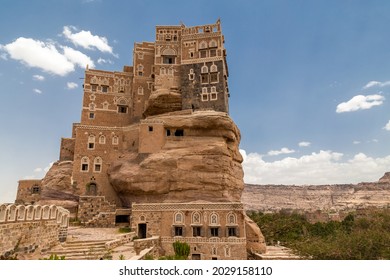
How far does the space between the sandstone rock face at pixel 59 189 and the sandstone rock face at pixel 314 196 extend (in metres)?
144

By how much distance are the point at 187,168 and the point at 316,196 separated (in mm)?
170289

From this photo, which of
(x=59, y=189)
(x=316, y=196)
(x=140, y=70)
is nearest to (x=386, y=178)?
(x=316, y=196)

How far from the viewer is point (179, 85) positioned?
49.5 meters

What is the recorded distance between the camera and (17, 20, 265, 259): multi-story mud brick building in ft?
111

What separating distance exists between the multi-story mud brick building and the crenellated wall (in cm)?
1243

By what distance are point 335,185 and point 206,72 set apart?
564ft

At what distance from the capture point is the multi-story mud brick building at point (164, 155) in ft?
111

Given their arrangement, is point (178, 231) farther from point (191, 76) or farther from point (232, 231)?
point (191, 76)

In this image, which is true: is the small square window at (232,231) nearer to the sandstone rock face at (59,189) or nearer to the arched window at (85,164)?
the sandstone rock face at (59,189)

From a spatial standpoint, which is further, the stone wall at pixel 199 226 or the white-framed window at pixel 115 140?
the white-framed window at pixel 115 140

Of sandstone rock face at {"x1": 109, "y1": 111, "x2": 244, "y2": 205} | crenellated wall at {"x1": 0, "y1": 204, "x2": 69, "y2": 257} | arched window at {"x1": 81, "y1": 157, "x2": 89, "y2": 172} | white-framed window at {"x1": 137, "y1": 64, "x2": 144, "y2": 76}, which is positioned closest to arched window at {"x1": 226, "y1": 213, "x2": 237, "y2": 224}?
sandstone rock face at {"x1": 109, "y1": 111, "x2": 244, "y2": 205}

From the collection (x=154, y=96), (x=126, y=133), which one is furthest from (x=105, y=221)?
(x=154, y=96)

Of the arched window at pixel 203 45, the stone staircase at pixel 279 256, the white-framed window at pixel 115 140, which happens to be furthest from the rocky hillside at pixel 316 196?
the white-framed window at pixel 115 140

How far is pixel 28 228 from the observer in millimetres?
18922
